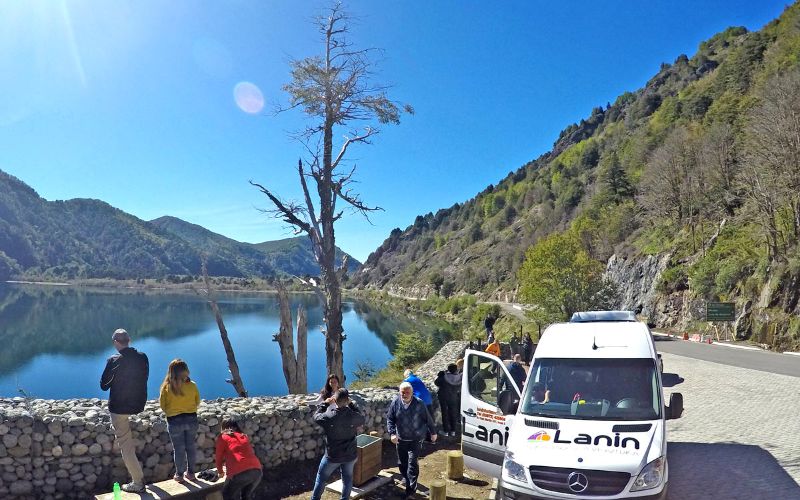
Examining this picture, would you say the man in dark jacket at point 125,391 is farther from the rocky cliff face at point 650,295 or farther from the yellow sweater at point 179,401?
the rocky cliff face at point 650,295

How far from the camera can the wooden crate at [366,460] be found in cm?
753

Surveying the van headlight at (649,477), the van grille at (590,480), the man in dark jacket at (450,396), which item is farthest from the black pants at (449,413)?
the van headlight at (649,477)

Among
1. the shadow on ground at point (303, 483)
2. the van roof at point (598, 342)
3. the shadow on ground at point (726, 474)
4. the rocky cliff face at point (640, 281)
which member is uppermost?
the rocky cliff face at point (640, 281)

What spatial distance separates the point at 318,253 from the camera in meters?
14.4

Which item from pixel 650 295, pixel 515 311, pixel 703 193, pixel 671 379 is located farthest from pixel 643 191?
pixel 671 379

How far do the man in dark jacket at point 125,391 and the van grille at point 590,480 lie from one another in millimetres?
5026

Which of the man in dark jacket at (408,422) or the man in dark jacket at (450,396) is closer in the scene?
the man in dark jacket at (408,422)

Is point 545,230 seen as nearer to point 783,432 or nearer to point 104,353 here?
point 104,353

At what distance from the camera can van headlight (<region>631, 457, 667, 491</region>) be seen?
533 centimetres

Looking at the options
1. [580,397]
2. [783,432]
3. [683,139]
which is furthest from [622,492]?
[683,139]

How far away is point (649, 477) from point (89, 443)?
7461 mm

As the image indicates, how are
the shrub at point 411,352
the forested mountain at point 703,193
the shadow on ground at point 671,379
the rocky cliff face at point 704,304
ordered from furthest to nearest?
1. the shrub at point 411,352
2. the forested mountain at point 703,193
3. the rocky cliff face at point 704,304
4. the shadow on ground at point 671,379


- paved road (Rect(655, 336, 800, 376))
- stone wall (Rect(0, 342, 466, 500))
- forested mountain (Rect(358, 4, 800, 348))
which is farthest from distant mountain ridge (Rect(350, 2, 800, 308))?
stone wall (Rect(0, 342, 466, 500))

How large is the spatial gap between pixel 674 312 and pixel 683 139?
17.4 metres
